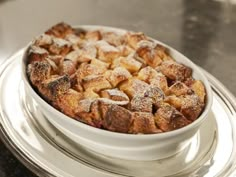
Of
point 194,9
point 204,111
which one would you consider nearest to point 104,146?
point 204,111

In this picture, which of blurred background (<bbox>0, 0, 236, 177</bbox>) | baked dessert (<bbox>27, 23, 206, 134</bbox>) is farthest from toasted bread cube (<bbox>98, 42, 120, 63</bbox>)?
blurred background (<bbox>0, 0, 236, 177</bbox>)

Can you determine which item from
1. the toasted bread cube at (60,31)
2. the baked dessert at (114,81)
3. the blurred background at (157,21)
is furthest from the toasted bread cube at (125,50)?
the blurred background at (157,21)

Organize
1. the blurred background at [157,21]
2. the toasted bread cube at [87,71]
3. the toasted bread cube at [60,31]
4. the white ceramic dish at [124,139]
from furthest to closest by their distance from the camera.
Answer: the blurred background at [157,21]
the toasted bread cube at [60,31]
the toasted bread cube at [87,71]
the white ceramic dish at [124,139]

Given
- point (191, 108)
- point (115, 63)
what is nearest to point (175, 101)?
point (191, 108)

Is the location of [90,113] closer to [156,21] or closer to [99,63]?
[99,63]

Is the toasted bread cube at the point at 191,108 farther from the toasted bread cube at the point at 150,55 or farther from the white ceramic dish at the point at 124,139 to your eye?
the toasted bread cube at the point at 150,55
